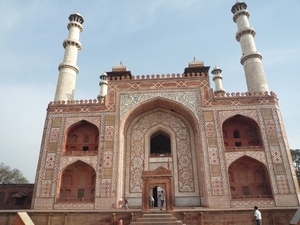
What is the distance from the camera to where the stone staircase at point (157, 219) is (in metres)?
9.16

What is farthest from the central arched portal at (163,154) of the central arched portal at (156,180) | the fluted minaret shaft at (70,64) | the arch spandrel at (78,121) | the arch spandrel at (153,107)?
the fluted minaret shaft at (70,64)

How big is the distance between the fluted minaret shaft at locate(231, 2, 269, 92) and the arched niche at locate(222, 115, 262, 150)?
259 cm

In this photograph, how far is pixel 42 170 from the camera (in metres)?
13.7

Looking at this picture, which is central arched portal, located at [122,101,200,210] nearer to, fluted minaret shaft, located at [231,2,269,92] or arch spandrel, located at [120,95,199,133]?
arch spandrel, located at [120,95,199,133]

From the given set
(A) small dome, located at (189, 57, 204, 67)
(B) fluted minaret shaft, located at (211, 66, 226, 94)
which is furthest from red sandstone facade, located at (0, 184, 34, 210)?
(B) fluted minaret shaft, located at (211, 66, 226, 94)

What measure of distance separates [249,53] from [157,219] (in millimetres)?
12838

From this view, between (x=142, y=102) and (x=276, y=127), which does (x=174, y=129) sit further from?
(x=276, y=127)

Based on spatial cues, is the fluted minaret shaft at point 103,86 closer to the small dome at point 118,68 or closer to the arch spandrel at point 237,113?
the small dome at point 118,68

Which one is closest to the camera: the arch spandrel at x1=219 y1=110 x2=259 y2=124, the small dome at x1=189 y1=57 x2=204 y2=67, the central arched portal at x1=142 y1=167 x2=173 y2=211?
the central arched portal at x1=142 y1=167 x2=173 y2=211

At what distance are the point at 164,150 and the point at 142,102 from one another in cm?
549

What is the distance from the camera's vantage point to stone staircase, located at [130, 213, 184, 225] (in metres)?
9.16

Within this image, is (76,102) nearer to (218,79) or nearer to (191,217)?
(191,217)

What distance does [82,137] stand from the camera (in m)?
15.7

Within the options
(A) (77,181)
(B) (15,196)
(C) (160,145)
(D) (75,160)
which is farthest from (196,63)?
(B) (15,196)
